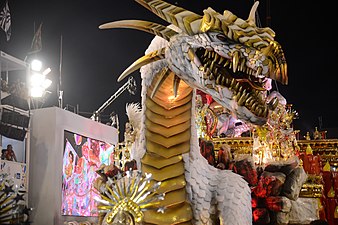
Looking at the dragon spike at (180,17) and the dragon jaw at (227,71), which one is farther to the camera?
the dragon spike at (180,17)

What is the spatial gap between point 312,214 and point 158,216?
0.85 m

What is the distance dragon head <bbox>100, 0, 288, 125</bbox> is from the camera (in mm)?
1618

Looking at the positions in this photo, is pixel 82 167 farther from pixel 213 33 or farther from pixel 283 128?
pixel 213 33

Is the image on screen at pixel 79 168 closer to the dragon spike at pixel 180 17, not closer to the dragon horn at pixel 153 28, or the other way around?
the dragon horn at pixel 153 28

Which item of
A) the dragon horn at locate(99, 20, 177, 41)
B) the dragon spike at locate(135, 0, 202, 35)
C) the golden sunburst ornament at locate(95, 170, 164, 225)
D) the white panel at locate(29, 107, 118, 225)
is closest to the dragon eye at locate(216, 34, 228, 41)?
the dragon spike at locate(135, 0, 202, 35)

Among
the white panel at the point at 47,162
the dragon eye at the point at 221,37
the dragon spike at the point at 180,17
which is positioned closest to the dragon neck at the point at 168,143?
the dragon spike at the point at 180,17

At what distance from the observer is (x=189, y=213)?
1.97 m

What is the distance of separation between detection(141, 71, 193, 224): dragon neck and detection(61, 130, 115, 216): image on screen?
4.27 metres

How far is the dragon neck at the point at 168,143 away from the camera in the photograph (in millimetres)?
1983

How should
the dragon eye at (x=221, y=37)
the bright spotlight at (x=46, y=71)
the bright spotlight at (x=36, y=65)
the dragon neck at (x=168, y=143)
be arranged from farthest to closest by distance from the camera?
the bright spotlight at (x=46, y=71) < the bright spotlight at (x=36, y=65) < the dragon neck at (x=168, y=143) < the dragon eye at (x=221, y=37)

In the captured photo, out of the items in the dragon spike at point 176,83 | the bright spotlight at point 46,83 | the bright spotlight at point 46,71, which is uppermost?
the bright spotlight at point 46,71

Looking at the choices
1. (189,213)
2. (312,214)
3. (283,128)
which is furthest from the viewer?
(283,128)

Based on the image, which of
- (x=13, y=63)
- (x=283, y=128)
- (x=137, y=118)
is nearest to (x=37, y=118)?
(x=13, y=63)

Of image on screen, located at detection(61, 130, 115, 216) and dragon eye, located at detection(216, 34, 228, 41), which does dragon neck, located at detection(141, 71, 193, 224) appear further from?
image on screen, located at detection(61, 130, 115, 216)
